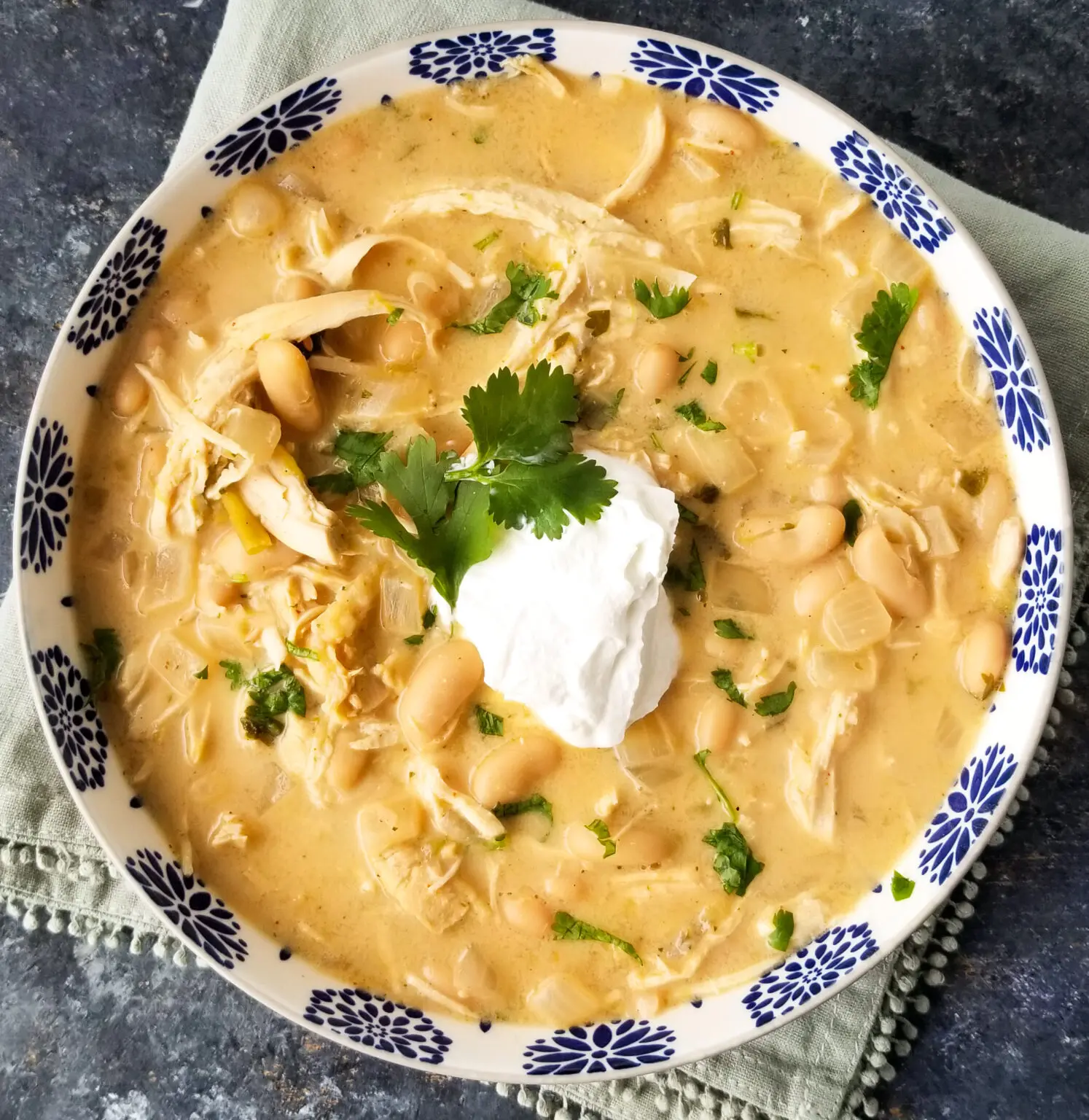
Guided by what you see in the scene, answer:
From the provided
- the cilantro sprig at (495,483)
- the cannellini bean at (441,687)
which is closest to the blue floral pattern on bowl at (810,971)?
the cannellini bean at (441,687)

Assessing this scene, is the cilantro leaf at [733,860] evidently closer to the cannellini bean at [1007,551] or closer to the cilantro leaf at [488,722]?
the cilantro leaf at [488,722]

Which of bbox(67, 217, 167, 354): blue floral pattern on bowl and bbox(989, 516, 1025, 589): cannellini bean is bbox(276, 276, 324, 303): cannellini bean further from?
bbox(989, 516, 1025, 589): cannellini bean

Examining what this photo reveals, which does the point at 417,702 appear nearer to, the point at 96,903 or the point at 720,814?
the point at 720,814

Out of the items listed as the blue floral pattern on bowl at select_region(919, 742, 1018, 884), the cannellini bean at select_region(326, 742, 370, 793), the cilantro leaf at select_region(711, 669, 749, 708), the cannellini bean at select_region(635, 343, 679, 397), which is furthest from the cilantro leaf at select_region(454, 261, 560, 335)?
the blue floral pattern on bowl at select_region(919, 742, 1018, 884)

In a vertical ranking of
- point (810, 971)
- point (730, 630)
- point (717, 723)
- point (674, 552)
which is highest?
point (674, 552)

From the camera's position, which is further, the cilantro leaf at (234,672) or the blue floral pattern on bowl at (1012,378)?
the cilantro leaf at (234,672)

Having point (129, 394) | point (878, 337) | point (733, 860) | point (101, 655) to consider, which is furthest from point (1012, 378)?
point (101, 655)

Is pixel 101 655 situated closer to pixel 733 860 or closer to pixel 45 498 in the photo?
pixel 45 498
